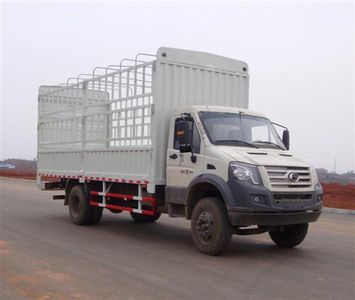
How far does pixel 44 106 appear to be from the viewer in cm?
1501

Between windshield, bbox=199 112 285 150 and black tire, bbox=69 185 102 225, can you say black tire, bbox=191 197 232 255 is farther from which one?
black tire, bbox=69 185 102 225

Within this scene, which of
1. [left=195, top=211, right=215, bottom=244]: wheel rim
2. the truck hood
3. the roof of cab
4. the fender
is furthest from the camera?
the roof of cab

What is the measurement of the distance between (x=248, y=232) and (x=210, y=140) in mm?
1714

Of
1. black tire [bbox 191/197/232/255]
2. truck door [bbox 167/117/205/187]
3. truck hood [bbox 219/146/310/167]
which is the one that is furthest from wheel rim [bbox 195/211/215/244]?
truck hood [bbox 219/146/310/167]

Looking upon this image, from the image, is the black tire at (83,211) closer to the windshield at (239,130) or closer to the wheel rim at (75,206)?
the wheel rim at (75,206)

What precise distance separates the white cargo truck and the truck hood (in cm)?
2

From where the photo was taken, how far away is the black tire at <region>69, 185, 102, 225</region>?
12258 mm

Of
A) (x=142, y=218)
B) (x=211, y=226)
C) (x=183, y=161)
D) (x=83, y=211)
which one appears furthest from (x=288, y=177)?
(x=83, y=211)

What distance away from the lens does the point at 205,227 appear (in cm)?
865

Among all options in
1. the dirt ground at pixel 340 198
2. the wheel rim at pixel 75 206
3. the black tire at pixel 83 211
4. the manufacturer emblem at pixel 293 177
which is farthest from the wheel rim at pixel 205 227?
the dirt ground at pixel 340 198

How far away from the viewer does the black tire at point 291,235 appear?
30.9ft

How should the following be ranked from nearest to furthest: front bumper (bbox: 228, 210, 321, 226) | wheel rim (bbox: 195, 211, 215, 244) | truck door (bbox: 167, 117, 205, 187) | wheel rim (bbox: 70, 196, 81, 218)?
front bumper (bbox: 228, 210, 321, 226), wheel rim (bbox: 195, 211, 215, 244), truck door (bbox: 167, 117, 205, 187), wheel rim (bbox: 70, 196, 81, 218)

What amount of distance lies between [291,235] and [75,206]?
5.66 metres

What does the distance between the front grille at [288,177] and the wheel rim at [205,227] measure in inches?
47.7
